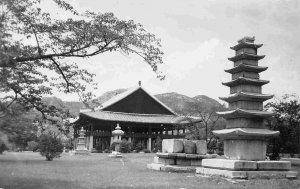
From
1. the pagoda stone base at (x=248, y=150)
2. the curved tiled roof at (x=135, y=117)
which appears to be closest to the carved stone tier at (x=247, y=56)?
the pagoda stone base at (x=248, y=150)

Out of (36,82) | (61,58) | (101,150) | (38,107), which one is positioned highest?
(61,58)

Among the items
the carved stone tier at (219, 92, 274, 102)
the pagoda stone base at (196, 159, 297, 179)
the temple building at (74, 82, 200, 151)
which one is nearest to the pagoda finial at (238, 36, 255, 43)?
the carved stone tier at (219, 92, 274, 102)

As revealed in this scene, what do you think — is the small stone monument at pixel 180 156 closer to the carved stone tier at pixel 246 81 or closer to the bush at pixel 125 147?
the carved stone tier at pixel 246 81

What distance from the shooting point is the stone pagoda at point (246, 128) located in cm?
1302

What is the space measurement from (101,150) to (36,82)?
32.7 metres

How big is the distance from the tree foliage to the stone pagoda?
12099 millimetres

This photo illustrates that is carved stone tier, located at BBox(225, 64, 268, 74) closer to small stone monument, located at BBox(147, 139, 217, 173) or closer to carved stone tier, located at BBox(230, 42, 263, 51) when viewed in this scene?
carved stone tier, located at BBox(230, 42, 263, 51)

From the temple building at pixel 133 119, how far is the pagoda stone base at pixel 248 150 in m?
26.8

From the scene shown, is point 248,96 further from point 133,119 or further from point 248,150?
point 133,119

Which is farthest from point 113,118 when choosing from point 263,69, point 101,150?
point 263,69

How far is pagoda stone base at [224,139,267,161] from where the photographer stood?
534 inches

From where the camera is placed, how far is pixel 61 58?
1005 cm

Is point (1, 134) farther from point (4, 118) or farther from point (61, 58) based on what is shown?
point (61, 58)

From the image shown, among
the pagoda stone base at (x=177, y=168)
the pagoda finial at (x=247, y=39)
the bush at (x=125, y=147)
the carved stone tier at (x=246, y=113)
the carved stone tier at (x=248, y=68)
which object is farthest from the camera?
the bush at (x=125, y=147)
